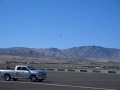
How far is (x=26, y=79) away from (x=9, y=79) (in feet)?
9.07

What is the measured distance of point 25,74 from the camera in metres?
29.4

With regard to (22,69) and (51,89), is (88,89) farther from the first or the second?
(22,69)

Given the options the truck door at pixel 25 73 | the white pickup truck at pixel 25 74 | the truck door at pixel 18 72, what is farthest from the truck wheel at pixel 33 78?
the truck door at pixel 18 72

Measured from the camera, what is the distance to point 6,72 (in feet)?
99.5

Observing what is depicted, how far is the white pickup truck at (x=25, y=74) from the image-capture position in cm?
2902

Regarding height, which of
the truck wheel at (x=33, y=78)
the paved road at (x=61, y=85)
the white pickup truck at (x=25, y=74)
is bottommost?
→ the paved road at (x=61, y=85)

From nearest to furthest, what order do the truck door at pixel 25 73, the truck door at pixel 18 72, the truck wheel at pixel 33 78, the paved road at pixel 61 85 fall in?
the paved road at pixel 61 85, the truck wheel at pixel 33 78, the truck door at pixel 25 73, the truck door at pixel 18 72

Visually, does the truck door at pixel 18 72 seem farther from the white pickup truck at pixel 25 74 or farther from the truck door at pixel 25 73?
the truck door at pixel 25 73

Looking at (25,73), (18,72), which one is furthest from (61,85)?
(18,72)

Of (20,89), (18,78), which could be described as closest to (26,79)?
(18,78)

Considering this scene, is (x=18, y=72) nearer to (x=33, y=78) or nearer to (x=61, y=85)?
(x=33, y=78)

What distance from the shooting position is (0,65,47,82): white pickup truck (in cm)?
2902

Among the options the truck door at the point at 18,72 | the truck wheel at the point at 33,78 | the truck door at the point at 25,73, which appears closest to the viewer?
the truck wheel at the point at 33,78

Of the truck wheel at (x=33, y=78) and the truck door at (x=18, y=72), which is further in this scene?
the truck door at (x=18, y=72)
